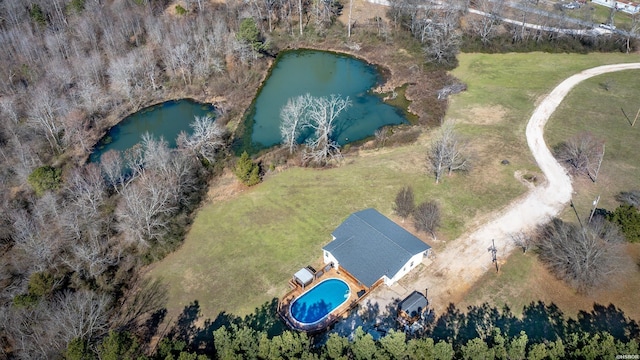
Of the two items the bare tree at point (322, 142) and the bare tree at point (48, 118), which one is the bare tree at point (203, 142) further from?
the bare tree at point (48, 118)

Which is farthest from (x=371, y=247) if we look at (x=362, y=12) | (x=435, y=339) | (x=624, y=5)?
(x=624, y=5)

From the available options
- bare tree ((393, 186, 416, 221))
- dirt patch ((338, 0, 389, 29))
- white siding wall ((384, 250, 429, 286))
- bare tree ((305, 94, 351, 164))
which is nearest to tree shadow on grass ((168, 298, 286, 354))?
white siding wall ((384, 250, 429, 286))

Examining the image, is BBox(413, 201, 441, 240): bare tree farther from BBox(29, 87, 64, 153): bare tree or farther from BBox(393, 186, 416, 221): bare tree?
BBox(29, 87, 64, 153): bare tree

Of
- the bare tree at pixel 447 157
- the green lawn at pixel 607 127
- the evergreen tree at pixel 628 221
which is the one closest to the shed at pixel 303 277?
the bare tree at pixel 447 157

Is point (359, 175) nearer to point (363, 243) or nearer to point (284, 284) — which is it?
point (363, 243)

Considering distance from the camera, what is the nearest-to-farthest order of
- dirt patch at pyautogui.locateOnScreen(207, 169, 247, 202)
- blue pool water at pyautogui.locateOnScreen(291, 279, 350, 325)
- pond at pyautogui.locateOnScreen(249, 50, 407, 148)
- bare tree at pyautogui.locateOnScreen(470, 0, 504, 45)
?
blue pool water at pyautogui.locateOnScreen(291, 279, 350, 325), dirt patch at pyautogui.locateOnScreen(207, 169, 247, 202), pond at pyautogui.locateOnScreen(249, 50, 407, 148), bare tree at pyautogui.locateOnScreen(470, 0, 504, 45)

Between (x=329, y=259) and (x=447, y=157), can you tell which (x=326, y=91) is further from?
Result: (x=329, y=259)

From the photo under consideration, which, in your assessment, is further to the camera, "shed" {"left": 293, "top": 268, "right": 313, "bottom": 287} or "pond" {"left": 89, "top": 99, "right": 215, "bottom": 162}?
"pond" {"left": 89, "top": 99, "right": 215, "bottom": 162}
